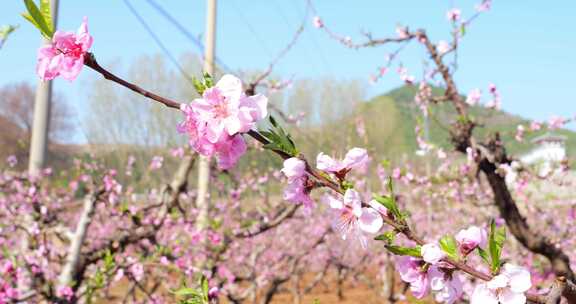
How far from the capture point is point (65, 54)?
106 cm

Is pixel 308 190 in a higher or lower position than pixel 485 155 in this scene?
lower

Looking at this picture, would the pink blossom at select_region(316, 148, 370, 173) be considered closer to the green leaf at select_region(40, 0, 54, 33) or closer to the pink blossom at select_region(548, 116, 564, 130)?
the green leaf at select_region(40, 0, 54, 33)

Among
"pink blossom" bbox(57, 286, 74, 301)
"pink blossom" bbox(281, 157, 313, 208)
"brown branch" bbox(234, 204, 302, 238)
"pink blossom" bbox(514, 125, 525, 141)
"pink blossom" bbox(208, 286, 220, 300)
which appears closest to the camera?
"pink blossom" bbox(281, 157, 313, 208)

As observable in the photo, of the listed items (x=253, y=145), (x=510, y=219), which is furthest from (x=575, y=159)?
(x=253, y=145)

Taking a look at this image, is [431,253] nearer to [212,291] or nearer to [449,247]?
[449,247]

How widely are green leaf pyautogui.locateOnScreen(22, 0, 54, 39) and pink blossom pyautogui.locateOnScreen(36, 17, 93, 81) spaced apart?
0.05 ft

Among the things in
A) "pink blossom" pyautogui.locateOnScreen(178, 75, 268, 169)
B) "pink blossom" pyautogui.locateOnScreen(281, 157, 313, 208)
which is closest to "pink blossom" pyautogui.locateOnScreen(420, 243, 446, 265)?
"pink blossom" pyautogui.locateOnScreen(281, 157, 313, 208)

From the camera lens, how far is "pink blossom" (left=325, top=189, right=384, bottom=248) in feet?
3.39

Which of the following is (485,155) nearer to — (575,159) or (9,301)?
(575,159)

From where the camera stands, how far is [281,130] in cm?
108

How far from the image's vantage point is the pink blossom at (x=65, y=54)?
1.04m

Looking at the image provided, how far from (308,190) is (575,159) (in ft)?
14.3

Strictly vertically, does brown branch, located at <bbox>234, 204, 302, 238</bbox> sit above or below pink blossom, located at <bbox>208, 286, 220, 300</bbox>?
above

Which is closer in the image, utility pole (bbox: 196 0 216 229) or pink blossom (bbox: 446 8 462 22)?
pink blossom (bbox: 446 8 462 22)
